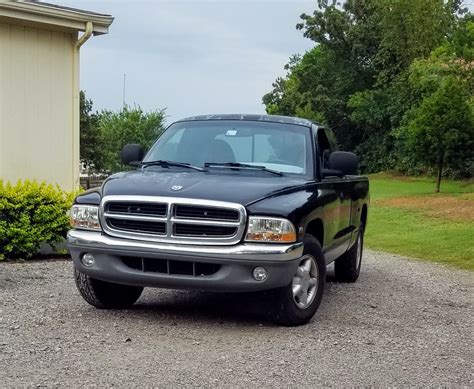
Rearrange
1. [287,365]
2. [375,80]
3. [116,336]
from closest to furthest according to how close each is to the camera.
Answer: [287,365] < [116,336] < [375,80]

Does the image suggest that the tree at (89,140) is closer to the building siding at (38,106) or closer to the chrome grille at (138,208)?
the building siding at (38,106)

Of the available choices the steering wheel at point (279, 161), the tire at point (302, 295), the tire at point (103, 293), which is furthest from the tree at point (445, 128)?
the tire at point (103, 293)

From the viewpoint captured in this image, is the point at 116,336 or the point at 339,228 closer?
the point at 116,336

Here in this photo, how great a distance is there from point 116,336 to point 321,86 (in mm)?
55715

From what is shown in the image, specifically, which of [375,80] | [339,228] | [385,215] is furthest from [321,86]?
[339,228]

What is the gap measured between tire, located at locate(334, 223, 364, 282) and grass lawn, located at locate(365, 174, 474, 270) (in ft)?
11.6

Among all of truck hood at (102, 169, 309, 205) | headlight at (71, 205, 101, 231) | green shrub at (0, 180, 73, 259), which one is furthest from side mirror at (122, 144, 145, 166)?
green shrub at (0, 180, 73, 259)

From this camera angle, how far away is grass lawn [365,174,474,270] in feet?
47.8

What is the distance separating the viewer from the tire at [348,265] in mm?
9570

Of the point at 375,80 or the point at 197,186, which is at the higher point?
the point at 375,80

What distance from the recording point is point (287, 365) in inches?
208

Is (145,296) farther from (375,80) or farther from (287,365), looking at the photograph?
(375,80)

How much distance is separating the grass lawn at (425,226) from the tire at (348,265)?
3523mm

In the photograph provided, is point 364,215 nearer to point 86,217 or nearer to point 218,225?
point 218,225
